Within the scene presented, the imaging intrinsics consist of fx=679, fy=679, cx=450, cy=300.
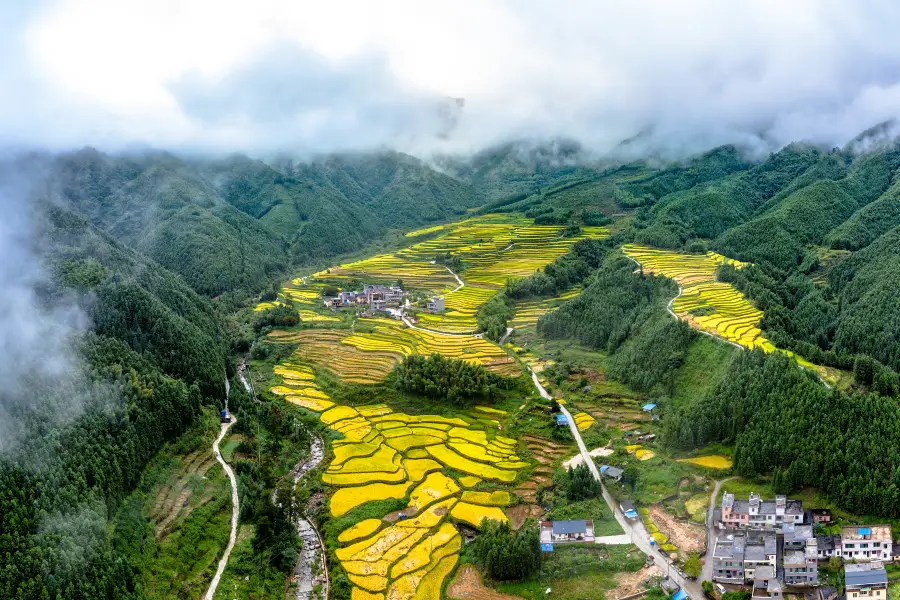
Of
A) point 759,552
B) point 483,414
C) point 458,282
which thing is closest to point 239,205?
point 458,282

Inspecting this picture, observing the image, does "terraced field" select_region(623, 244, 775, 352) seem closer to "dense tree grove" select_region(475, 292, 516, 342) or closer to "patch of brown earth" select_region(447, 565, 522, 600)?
"dense tree grove" select_region(475, 292, 516, 342)

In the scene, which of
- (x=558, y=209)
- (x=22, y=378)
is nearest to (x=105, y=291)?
(x=22, y=378)

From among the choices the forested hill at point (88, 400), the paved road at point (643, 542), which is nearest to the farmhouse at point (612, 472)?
the paved road at point (643, 542)

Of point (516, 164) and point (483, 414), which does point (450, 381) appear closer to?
point (483, 414)

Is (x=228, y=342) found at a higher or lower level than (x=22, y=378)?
lower

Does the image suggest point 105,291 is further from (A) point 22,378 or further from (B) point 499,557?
(B) point 499,557
